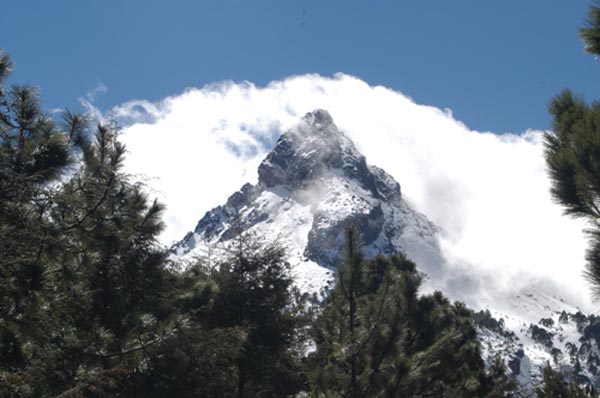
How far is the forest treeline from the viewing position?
7.94 m

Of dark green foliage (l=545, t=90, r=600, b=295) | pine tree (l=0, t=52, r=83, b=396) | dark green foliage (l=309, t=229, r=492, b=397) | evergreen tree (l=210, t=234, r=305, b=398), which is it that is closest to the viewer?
dark green foliage (l=545, t=90, r=600, b=295)

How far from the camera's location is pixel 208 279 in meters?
15.4

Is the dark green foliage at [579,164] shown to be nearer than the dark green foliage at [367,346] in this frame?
Yes

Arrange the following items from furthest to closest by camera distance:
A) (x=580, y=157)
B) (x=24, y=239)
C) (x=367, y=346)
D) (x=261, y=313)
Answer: (x=261, y=313)
(x=367, y=346)
(x=24, y=239)
(x=580, y=157)

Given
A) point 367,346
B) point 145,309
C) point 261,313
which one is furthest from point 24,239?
point 261,313

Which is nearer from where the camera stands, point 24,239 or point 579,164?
point 579,164

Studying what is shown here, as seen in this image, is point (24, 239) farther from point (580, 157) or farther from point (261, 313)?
point (261, 313)

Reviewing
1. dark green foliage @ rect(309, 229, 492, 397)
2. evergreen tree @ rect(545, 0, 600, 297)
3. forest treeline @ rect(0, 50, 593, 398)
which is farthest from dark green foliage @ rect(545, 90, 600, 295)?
dark green foliage @ rect(309, 229, 492, 397)

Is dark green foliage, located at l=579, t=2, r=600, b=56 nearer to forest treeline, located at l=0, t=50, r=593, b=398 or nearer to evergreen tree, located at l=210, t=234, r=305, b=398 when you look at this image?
forest treeline, located at l=0, t=50, r=593, b=398

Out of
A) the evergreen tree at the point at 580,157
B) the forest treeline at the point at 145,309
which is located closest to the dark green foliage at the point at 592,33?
the evergreen tree at the point at 580,157

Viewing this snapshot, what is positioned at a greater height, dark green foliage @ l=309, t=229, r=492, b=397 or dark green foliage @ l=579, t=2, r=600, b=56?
dark green foliage @ l=579, t=2, r=600, b=56

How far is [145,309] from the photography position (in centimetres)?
1276

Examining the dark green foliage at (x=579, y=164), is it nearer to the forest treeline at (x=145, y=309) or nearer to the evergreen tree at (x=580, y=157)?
the evergreen tree at (x=580, y=157)

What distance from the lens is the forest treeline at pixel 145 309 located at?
7.94m
